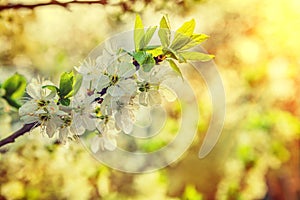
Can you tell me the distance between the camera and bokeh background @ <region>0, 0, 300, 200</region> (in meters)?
0.61

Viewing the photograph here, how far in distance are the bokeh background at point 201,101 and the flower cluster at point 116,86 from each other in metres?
0.22

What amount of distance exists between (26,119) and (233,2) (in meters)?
0.61

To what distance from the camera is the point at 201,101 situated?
874mm

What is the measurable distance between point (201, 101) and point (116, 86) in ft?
1.94

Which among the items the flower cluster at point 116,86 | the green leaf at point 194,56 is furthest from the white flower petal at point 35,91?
the green leaf at point 194,56

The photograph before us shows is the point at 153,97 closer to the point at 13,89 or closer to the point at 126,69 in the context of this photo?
the point at 126,69

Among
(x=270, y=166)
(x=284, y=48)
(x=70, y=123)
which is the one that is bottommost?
(x=270, y=166)

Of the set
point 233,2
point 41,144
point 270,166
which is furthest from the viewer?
point 270,166

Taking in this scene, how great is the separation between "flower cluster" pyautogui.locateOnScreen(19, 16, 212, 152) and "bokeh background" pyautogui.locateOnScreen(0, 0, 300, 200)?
22 cm

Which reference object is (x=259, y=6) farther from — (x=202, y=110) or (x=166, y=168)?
(x=166, y=168)

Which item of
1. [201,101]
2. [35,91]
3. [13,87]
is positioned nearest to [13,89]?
[13,87]

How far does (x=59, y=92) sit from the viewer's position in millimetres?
321

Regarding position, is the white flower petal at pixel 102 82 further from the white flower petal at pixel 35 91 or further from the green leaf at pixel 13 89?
the green leaf at pixel 13 89

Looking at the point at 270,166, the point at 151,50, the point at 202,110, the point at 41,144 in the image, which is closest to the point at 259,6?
the point at 202,110
